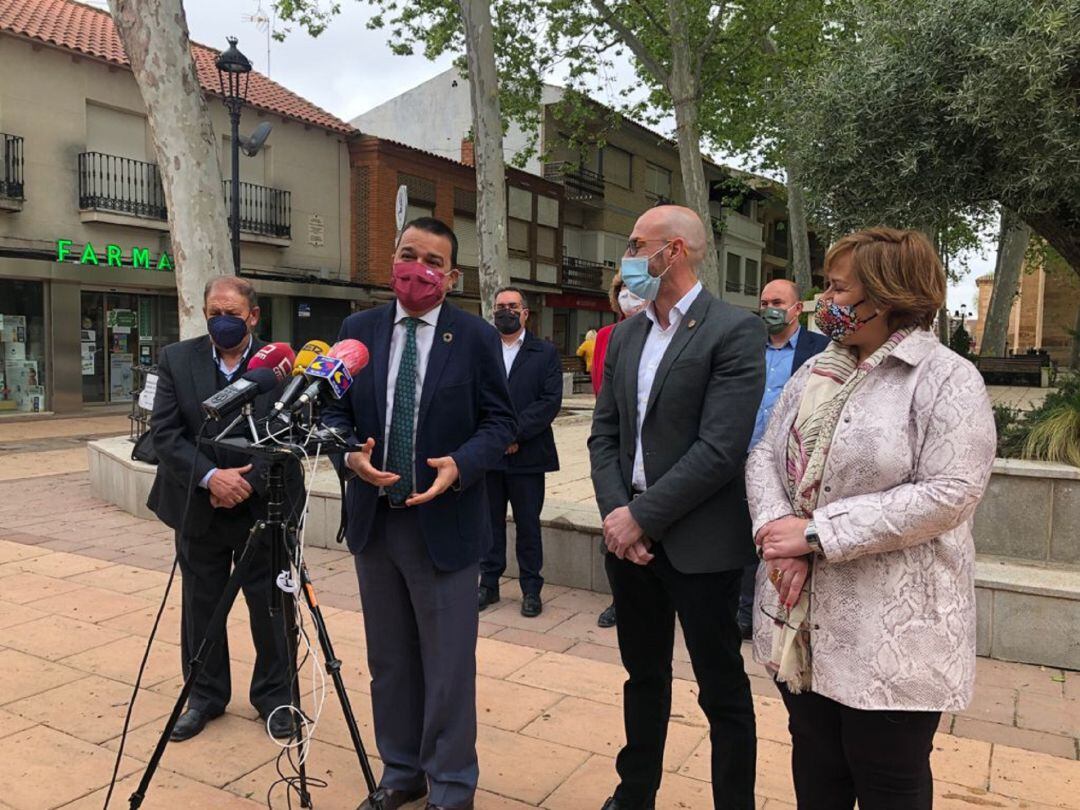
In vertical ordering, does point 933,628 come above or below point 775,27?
below

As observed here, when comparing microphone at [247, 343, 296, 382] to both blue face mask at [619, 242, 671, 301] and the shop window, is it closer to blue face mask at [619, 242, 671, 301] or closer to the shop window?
blue face mask at [619, 242, 671, 301]

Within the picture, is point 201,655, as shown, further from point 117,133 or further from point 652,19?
point 117,133

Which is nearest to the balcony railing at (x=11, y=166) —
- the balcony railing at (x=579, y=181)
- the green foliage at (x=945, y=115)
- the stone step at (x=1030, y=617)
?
the green foliage at (x=945, y=115)

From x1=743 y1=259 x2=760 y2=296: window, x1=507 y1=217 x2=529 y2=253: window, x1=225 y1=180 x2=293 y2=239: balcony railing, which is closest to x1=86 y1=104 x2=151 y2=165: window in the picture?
x1=225 y1=180 x2=293 y2=239: balcony railing

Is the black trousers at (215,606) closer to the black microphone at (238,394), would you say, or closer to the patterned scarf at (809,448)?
the black microphone at (238,394)

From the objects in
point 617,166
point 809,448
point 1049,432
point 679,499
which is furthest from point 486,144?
point 617,166

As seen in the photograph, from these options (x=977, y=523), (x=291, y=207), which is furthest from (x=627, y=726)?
(x=291, y=207)

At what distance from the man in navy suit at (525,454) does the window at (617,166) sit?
29.5 meters

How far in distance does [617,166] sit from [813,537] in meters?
33.8

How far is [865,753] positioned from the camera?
→ 2.07m

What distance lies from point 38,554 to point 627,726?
217 inches

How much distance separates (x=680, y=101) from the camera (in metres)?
16.7

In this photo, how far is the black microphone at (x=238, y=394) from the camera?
2.45 metres

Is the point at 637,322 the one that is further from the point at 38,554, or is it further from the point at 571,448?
the point at 571,448
